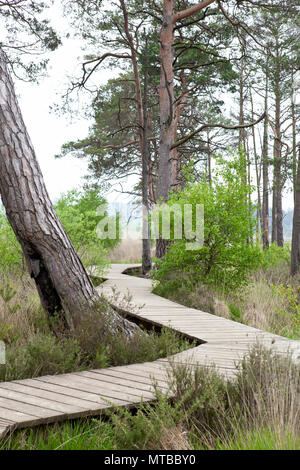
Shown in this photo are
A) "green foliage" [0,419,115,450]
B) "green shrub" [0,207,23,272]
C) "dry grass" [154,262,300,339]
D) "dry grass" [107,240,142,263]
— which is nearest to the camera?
"green foliage" [0,419,115,450]

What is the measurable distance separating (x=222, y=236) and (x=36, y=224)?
14.1 ft

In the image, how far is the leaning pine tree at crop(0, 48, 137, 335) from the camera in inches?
179

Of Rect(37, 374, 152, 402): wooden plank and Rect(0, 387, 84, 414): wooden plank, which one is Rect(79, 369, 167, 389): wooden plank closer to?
Rect(37, 374, 152, 402): wooden plank

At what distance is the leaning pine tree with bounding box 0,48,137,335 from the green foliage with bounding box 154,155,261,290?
3582 millimetres

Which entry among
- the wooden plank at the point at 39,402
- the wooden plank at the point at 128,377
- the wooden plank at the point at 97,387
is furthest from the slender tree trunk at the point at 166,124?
the wooden plank at the point at 39,402

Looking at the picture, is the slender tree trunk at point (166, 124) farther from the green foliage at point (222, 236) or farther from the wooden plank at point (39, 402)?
the wooden plank at point (39, 402)

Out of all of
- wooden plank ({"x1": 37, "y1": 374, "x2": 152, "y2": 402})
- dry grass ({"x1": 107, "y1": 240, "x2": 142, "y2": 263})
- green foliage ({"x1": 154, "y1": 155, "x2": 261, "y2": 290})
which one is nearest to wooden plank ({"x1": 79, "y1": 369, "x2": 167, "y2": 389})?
wooden plank ({"x1": 37, "y1": 374, "x2": 152, "y2": 402})

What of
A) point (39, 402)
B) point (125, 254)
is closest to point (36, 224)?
point (39, 402)

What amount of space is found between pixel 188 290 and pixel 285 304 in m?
1.71

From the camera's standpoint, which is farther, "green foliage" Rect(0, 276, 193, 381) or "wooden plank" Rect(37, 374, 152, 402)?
"green foliage" Rect(0, 276, 193, 381)

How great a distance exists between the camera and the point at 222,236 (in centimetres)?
816

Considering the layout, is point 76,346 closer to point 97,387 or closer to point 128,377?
point 128,377

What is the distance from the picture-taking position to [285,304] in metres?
8.18
